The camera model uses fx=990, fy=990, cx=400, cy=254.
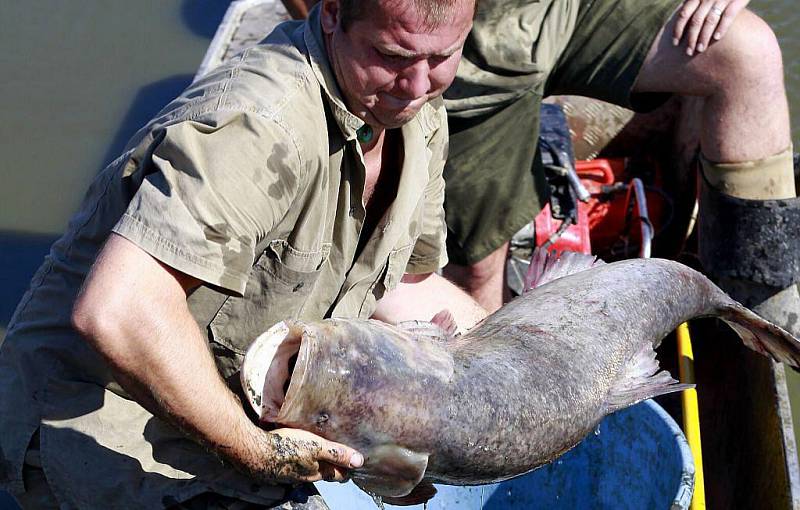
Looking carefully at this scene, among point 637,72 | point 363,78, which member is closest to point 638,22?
point 637,72

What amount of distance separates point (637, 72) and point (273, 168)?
2.64 meters

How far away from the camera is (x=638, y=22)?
4648mm

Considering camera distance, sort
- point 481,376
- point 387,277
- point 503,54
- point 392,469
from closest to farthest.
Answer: point 392,469, point 481,376, point 387,277, point 503,54

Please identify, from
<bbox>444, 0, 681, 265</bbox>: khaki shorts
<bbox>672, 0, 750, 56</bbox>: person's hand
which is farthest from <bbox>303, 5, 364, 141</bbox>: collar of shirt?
<bbox>672, 0, 750, 56</bbox>: person's hand

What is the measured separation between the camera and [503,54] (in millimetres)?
4539

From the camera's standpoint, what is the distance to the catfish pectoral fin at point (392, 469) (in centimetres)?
239

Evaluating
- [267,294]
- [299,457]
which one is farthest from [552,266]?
[299,457]

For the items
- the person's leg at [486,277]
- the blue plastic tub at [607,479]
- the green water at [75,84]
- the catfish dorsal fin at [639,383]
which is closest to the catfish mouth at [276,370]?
the catfish dorsal fin at [639,383]

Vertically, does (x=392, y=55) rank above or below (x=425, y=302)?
above

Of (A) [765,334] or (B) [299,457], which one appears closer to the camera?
(B) [299,457]

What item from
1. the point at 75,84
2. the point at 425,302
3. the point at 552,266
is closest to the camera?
the point at 552,266

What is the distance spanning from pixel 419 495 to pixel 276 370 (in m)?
0.77

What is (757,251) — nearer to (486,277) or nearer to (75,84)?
(486,277)

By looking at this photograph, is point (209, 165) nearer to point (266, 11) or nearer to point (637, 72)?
point (637, 72)
